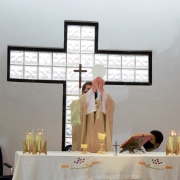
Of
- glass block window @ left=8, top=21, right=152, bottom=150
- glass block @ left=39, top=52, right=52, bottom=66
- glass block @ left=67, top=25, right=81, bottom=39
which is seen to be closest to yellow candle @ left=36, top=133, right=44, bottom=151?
glass block window @ left=8, top=21, right=152, bottom=150

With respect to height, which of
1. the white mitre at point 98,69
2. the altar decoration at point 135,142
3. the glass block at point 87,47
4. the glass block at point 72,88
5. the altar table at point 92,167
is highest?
the glass block at point 87,47

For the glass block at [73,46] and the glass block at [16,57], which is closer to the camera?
the glass block at [16,57]

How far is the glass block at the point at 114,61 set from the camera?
7.76m

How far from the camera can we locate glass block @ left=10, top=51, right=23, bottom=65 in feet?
24.7

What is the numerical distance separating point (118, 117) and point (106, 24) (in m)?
1.64

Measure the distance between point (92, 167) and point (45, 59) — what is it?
3620 mm

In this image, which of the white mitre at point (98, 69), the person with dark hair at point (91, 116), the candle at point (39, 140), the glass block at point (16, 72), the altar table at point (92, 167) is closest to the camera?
the altar table at point (92, 167)

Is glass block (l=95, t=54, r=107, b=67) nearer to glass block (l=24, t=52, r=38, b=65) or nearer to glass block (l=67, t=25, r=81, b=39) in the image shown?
glass block (l=67, t=25, r=81, b=39)

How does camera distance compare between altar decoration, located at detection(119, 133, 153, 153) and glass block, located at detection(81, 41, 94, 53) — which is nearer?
altar decoration, located at detection(119, 133, 153, 153)

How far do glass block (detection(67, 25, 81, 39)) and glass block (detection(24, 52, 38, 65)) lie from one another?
680 millimetres

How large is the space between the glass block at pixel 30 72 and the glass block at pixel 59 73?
1.13 feet

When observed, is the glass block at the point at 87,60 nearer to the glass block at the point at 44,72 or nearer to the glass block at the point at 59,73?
the glass block at the point at 59,73

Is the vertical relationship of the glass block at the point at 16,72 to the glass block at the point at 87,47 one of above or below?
below

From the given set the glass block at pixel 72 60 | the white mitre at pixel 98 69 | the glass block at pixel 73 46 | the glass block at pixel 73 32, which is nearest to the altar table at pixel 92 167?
the white mitre at pixel 98 69
